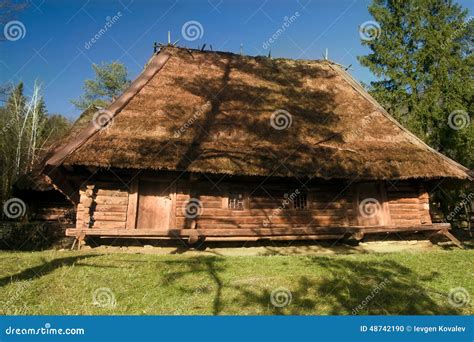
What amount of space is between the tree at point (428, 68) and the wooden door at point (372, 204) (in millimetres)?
7531

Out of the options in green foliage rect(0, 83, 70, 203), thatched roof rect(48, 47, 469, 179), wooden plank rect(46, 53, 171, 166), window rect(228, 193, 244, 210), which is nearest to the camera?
wooden plank rect(46, 53, 171, 166)

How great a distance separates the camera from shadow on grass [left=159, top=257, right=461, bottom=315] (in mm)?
4918

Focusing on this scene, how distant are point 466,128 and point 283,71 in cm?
1022

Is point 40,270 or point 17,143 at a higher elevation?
point 17,143

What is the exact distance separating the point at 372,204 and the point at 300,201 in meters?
2.90

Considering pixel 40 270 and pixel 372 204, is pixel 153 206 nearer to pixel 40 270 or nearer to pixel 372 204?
pixel 40 270

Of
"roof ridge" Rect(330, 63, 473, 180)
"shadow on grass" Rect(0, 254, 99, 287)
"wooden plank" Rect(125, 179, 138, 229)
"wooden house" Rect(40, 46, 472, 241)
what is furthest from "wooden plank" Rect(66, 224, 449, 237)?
"roof ridge" Rect(330, 63, 473, 180)

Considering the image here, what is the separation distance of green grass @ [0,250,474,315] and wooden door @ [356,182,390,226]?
12.4 feet

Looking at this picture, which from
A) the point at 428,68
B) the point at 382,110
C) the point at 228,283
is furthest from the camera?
the point at 428,68

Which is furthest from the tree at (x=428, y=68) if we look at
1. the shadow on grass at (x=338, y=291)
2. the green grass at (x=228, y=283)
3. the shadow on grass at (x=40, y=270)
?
the shadow on grass at (x=40, y=270)

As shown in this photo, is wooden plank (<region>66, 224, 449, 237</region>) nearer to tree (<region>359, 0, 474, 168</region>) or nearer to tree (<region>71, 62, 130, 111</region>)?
tree (<region>359, 0, 474, 168</region>)

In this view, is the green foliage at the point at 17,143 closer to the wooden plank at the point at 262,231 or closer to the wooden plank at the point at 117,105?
the wooden plank at the point at 117,105

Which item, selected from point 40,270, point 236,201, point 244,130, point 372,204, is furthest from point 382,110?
point 40,270

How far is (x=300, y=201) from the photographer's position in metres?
12.0
